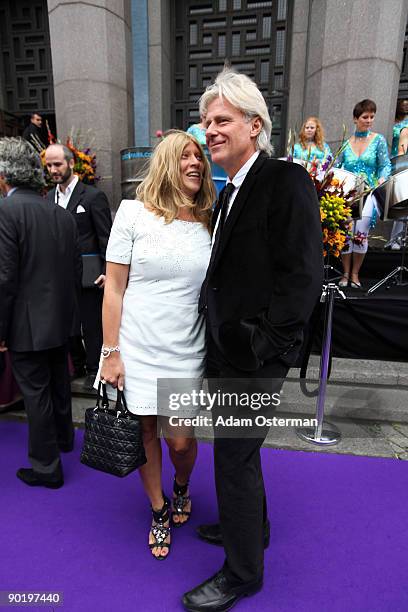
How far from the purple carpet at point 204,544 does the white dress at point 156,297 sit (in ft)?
2.47

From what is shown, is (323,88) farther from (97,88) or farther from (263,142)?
(263,142)

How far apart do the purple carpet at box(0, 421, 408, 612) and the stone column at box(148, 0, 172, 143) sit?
6297 millimetres

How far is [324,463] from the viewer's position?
2471mm

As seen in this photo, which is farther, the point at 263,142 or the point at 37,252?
the point at 37,252

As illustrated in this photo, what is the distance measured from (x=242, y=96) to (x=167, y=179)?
0.43m

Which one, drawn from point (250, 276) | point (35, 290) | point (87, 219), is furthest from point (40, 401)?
point (250, 276)

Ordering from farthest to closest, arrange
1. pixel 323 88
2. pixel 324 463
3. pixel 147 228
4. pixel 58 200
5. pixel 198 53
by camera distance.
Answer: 1. pixel 198 53
2. pixel 323 88
3. pixel 58 200
4. pixel 324 463
5. pixel 147 228

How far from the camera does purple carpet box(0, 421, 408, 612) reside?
159cm

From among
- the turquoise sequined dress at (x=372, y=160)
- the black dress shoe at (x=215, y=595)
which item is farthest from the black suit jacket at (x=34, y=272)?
the turquoise sequined dress at (x=372, y=160)

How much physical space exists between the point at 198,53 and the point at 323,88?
2.91 m

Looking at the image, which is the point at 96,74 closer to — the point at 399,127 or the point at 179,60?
the point at 179,60

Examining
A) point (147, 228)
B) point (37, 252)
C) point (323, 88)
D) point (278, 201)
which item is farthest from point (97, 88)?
point (278, 201)

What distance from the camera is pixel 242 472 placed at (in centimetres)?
135

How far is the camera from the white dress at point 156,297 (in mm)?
1513
